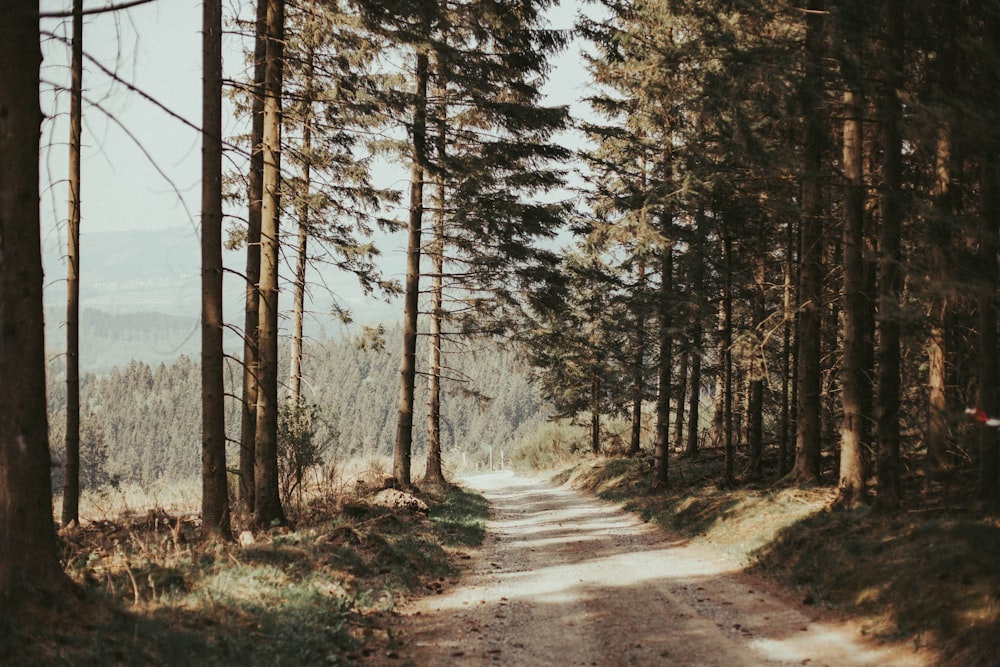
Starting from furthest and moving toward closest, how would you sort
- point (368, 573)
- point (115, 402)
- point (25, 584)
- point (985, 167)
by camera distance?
1. point (115, 402)
2. point (368, 573)
3. point (985, 167)
4. point (25, 584)

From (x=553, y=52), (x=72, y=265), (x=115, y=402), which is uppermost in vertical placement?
(x=553, y=52)

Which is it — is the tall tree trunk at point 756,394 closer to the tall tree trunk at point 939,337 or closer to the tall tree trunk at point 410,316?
the tall tree trunk at point 939,337

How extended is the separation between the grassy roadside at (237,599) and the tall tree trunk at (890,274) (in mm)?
6466

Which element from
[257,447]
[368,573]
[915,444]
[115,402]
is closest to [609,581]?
[368,573]

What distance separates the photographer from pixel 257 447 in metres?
11.1

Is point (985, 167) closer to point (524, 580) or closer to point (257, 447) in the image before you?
point (524, 580)

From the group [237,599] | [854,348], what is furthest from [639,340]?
[237,599]

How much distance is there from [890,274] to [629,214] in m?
8.56

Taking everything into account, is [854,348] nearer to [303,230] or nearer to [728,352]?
[728,352]

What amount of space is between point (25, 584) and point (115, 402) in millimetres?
174668

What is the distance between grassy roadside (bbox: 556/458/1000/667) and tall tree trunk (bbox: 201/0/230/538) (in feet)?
24.8

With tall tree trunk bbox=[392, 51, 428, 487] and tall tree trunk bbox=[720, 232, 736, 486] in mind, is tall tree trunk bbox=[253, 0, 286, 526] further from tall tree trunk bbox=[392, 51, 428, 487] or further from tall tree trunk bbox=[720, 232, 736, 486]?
tall tree trunk bbox=[720, 232, 736, 486]

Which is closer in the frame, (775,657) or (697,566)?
(775,657)

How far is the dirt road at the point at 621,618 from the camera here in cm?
620
